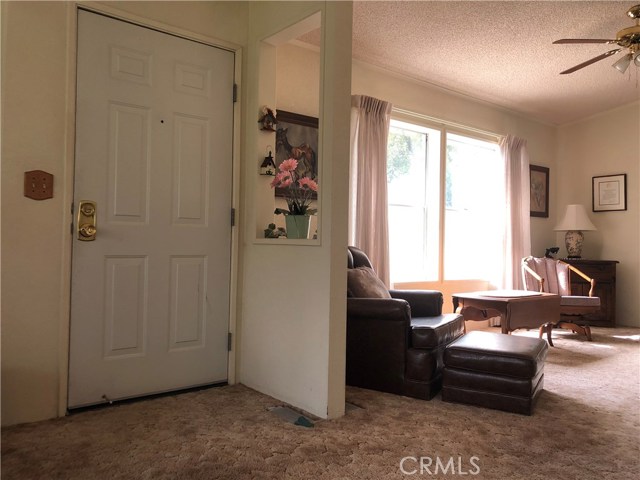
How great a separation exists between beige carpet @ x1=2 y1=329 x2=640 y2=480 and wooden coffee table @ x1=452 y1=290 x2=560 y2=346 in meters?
1.11

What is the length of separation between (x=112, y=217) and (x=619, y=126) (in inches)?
249

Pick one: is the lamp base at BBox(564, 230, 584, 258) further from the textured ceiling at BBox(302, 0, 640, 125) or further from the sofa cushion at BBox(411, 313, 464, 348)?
the sofa cushion at BBox(411, 313, 464, 348)

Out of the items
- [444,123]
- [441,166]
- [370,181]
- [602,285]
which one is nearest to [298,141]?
[370,181]

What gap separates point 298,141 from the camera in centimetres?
401

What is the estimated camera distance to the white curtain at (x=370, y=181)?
14.4ft

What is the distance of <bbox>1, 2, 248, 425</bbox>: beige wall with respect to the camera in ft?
7.92

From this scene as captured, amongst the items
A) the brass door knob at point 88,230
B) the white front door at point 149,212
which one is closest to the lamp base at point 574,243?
the white front door at point 149,212

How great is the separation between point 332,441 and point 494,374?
1083 mm

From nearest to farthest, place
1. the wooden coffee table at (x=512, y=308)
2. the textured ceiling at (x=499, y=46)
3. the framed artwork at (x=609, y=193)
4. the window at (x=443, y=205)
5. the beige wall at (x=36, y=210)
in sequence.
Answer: the beige wall at (x=36, y=210)
the textured ceiling at (x=499, y=46)
the wooden coffee table at (x=512, y=308)
the window at (x=443, y=205)
the framed artwork at (x=609, y=193)

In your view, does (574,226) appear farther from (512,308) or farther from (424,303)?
(424,303)

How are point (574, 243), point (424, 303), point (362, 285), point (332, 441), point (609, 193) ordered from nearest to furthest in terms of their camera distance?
point (332, 441) → point (362, 285) → point (424, 303) → point (574, 243) → point (609, 193)

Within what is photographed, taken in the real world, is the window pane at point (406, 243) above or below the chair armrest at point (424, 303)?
above

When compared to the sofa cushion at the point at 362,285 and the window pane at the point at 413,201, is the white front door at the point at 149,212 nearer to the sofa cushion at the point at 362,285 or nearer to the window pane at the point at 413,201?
the sofa cushion at the point at 362,285

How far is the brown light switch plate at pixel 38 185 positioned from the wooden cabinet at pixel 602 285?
578cm
